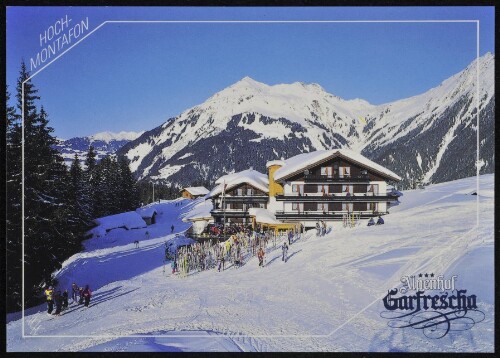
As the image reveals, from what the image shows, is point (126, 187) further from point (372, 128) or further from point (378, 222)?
point (378, 222)

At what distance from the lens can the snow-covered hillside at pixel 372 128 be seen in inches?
→ 441

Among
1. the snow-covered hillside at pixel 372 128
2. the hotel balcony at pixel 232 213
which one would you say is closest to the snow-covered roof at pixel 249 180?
the hotel balcony at pixel 232 213

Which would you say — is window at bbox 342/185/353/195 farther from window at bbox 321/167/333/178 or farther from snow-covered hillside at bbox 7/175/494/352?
snow-covered hillside at bbox 7/175/494/352

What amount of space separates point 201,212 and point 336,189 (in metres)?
15.2

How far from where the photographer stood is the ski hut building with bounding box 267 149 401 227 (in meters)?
A: 18.3

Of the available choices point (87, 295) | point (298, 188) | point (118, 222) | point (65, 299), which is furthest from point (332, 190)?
point (118, 222)

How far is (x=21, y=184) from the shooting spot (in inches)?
442

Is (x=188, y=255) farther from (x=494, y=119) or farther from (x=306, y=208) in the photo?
(x=494, y=119)

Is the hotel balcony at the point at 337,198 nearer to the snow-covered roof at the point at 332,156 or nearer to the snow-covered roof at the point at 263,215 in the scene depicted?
the snow-covered roof at the point at 332,156

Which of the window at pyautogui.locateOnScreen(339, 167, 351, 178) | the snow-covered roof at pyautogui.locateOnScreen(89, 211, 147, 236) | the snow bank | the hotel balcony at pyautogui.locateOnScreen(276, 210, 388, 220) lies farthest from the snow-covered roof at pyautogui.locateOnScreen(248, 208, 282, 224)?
the snow-covered roof at pyautogui.locateOnScreen(89, 211, 147, 236)

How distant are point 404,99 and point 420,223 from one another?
4637mm

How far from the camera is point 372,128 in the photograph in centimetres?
1731
